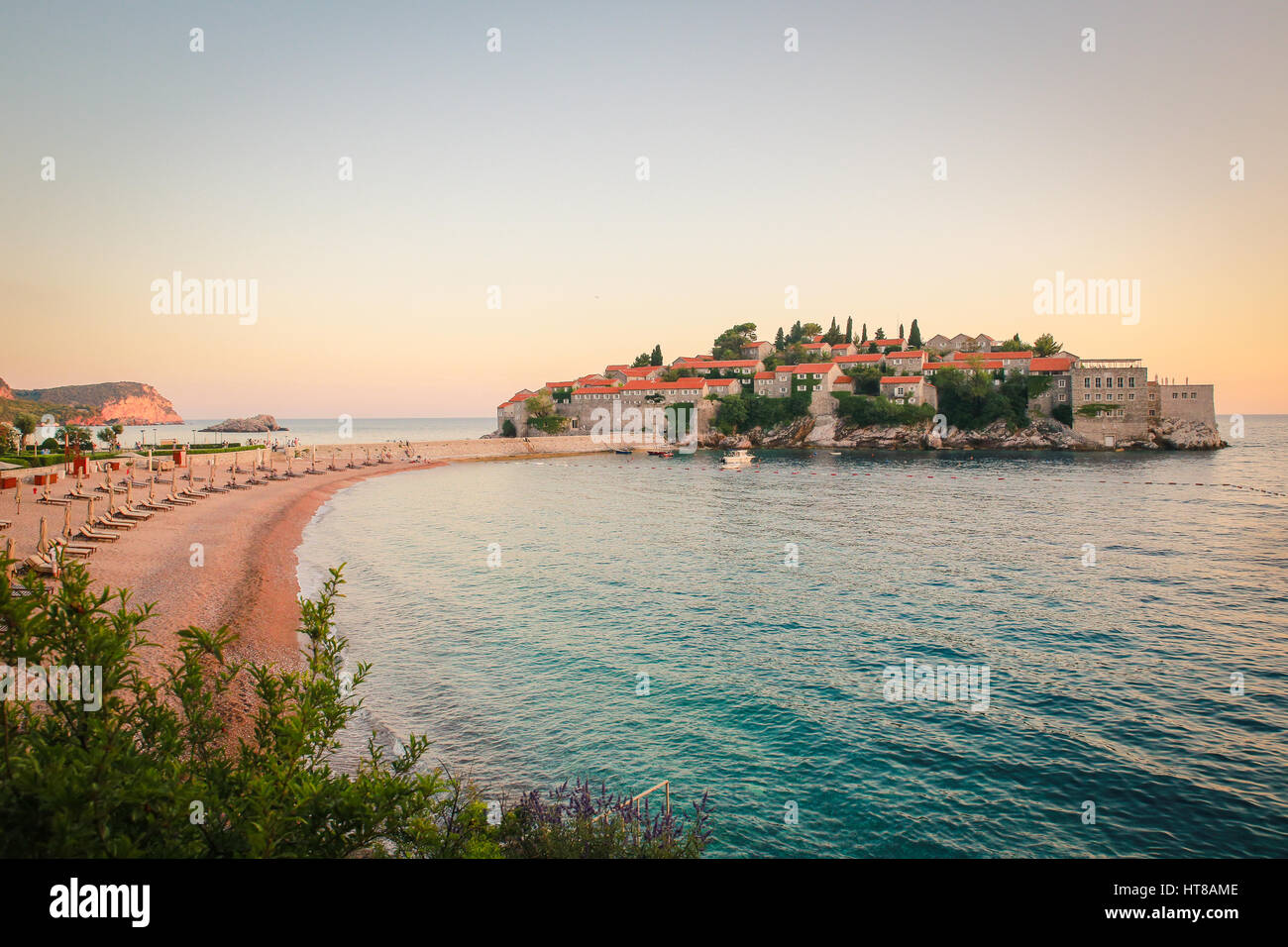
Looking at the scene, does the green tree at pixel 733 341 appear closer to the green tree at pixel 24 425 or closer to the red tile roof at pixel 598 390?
the red tile roof at pixel 598 390

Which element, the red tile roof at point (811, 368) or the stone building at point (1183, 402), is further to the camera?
the red tile roof at point (811, 368)

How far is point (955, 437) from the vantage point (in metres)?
116

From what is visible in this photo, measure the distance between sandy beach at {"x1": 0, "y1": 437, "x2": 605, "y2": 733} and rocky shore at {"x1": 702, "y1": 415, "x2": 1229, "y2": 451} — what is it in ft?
296

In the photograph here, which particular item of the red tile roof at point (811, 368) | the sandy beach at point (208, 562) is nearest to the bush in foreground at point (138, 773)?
the sandy beach at point (208, 562)

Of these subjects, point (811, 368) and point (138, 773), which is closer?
point (138, 773)

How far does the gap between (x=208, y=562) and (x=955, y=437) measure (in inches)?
4548

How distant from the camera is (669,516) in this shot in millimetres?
49531

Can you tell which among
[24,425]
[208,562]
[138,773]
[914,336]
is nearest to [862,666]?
[138,773]

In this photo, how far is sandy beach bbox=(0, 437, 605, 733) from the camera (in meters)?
19.8

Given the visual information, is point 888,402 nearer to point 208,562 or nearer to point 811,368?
point 811,368

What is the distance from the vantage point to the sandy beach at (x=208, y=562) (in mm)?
19797

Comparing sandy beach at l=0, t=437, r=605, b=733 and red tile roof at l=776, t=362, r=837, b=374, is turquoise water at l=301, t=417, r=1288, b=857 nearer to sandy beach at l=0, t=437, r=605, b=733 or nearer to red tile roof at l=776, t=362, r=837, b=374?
sandy beach at l=0, t=437, r=605, b=733

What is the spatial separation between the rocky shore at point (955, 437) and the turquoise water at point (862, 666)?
2781 inches
